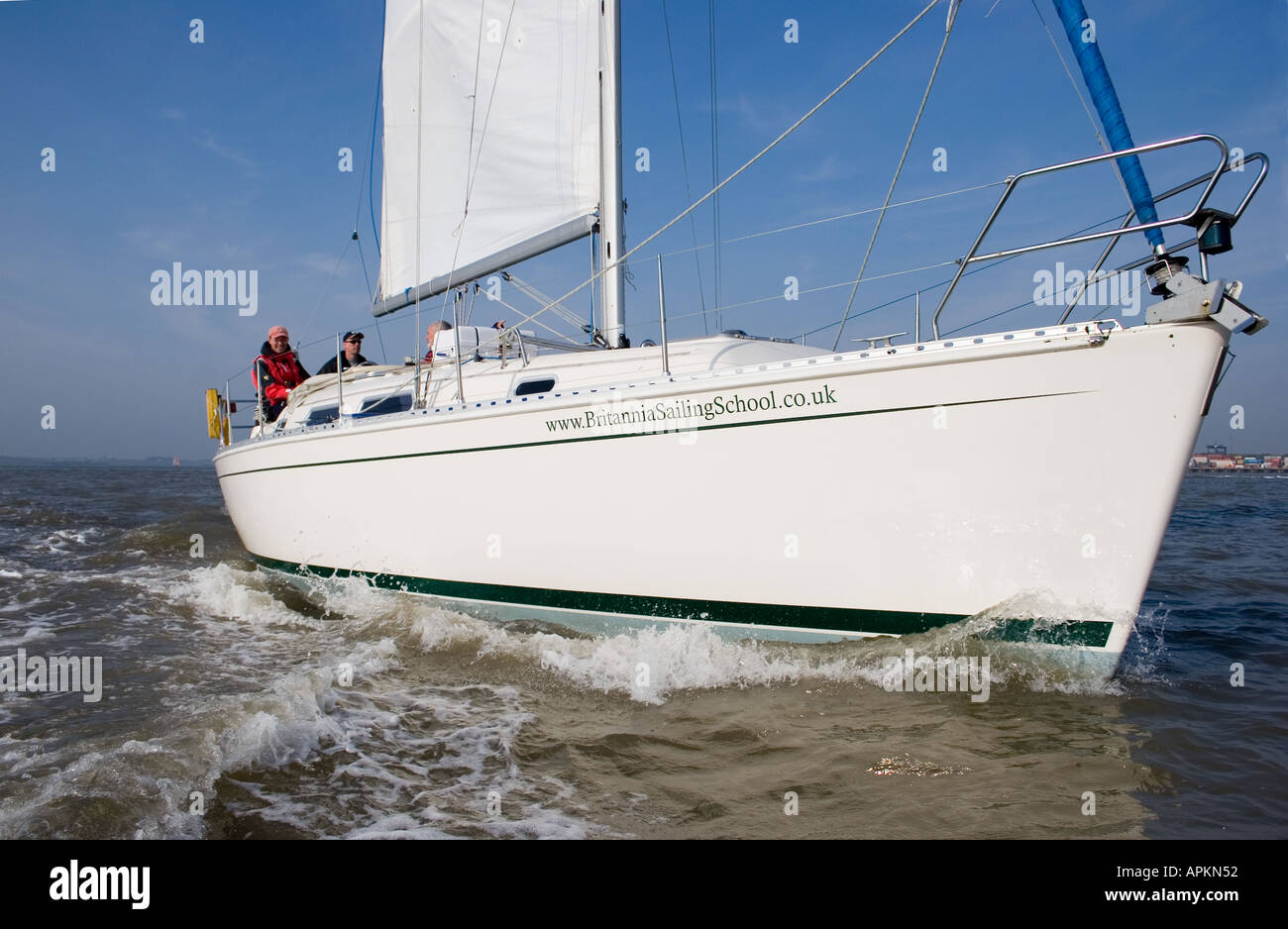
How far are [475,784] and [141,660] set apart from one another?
12.0 ft

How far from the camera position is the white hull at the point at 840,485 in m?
3.90

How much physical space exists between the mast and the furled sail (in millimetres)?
140

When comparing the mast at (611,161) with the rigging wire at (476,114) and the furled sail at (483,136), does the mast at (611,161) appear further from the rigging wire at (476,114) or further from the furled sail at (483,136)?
the rigging wire at (476,114)

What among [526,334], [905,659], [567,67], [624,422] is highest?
[567,67]

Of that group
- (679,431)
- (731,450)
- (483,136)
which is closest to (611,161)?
(483,136)

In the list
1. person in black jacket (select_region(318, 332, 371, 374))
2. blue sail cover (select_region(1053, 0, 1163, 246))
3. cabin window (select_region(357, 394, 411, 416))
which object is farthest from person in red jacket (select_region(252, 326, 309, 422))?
blue sail cover (select_region(1053, 0, 1163, 246))

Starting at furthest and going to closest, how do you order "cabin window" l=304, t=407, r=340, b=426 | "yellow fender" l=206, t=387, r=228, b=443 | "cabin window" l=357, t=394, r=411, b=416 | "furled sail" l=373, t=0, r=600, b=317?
"yellow fender" l=206, t=387, r=228, b=443 → "cabin window" l=304, t=407, r=340, b=426 → "furled sail" l=373, t=0, r=600, b=317 → "cabin window" l=357, t=394, r=411, b=416

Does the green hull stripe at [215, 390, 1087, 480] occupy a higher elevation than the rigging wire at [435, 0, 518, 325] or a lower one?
lower

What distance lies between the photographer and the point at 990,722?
393 cm
